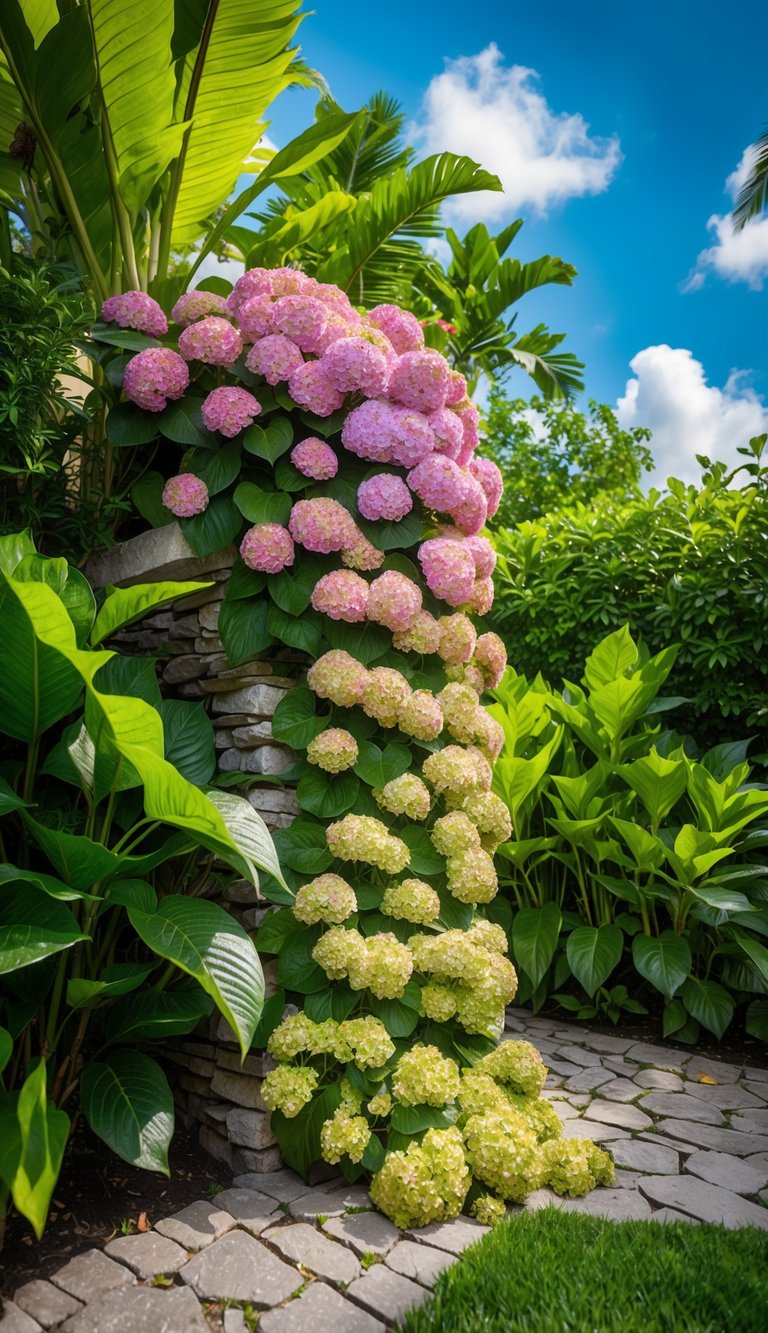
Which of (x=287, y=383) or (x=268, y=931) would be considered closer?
(x=268, y=931)

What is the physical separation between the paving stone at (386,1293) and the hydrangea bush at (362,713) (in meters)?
0.27

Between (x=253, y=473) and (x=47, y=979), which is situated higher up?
(x=253, y=473)

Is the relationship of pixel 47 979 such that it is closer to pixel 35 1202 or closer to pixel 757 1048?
pixel 35 1202

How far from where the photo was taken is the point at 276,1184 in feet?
7.76

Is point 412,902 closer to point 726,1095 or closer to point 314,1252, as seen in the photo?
point 314,1252

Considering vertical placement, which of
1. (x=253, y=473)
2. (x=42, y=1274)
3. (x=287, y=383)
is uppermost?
(x=287, y=383)

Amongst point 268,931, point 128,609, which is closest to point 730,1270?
point 268,931

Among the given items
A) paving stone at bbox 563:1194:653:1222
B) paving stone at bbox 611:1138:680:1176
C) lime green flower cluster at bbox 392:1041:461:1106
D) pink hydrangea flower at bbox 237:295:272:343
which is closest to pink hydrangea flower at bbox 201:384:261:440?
pink hydrangea flower at bbox 237:295:272:343

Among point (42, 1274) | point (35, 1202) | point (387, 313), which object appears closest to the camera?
point (35, 1202)

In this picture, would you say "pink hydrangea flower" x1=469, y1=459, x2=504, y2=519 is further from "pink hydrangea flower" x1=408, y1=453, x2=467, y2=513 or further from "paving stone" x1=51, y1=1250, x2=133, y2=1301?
"paving stone" x1=51, y1=1250, x2=133, y2=1301

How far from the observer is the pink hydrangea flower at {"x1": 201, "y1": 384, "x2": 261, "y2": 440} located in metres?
2.68

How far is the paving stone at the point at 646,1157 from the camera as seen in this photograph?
254cm

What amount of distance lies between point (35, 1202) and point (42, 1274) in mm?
516

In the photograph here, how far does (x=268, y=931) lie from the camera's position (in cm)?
250
